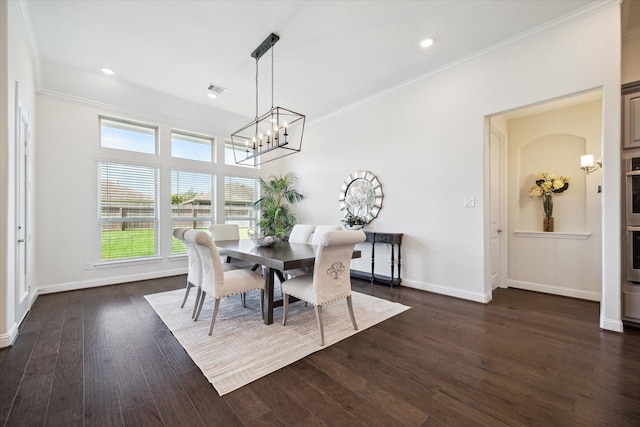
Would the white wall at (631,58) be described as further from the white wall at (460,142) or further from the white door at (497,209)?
the white door at (497,209)

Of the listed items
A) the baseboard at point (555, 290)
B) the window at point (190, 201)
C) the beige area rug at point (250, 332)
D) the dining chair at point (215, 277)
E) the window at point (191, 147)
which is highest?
the window at point (191, 147)

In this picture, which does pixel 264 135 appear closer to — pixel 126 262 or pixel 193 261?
pixel 193 261

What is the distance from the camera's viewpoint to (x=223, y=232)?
4.26 m

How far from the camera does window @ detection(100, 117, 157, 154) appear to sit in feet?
14.7

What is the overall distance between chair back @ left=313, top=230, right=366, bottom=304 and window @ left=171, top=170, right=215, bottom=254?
3.68 meters

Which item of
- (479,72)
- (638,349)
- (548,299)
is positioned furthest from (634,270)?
(479,72)

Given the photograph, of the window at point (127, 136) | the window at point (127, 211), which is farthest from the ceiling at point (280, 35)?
the window at point (127, 211)

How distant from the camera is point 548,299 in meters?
3.64

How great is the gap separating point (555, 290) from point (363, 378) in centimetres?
364

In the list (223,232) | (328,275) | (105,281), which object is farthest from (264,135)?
(105,281)

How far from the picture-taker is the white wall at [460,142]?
104 inches

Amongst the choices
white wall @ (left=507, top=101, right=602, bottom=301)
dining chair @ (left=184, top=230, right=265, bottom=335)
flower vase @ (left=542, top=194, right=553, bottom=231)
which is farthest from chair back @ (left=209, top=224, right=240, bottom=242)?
flower vase @ (left=542, top=194, right=553, bottom=231)

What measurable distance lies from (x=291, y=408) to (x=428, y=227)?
3.16 metres

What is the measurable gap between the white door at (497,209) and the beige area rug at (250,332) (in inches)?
72.8
